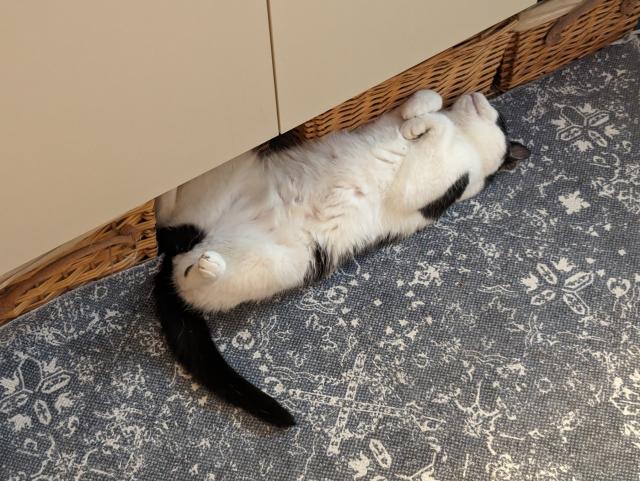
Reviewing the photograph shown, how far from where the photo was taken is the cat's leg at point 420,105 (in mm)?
1505

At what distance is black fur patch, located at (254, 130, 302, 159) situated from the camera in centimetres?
152

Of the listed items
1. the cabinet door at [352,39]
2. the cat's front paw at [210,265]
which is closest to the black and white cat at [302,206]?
the cat's front paw at [210,265]

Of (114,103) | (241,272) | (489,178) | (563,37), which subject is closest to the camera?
(114,103)

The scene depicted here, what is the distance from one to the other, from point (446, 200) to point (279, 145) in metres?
0.38

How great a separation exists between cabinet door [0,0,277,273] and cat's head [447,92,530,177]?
0.49 metres

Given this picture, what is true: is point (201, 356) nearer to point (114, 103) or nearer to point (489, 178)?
point (114, 103)

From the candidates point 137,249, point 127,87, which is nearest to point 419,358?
point 137,249

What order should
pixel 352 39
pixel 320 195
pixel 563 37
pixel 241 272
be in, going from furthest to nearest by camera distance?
1. pixel 563 37
2. pixel 320 195
3. pixel 241 272
4. pixel 352 39

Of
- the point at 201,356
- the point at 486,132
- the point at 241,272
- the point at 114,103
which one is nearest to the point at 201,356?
the point at 201,356

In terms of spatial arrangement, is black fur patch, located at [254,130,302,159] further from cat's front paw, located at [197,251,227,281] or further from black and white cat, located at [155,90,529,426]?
cat's front paw, located at [197,251,227,281]

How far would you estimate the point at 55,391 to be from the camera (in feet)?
4.33

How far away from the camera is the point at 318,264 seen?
4.65 feet

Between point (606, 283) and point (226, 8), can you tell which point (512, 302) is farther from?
point (226, 8)

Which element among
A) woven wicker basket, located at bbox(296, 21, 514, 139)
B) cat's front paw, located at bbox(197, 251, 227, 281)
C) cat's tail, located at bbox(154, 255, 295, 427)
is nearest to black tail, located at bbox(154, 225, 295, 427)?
cat's tail, located at bbox(154, 255, 295, 427)
